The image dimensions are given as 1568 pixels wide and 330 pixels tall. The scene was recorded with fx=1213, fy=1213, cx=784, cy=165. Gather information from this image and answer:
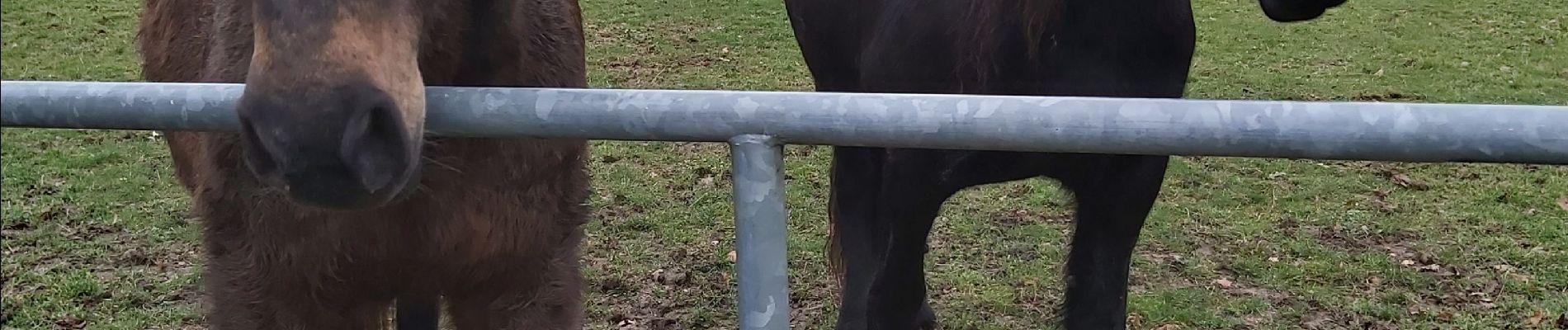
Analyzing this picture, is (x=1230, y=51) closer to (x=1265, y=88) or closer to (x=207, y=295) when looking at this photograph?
(x=1265, y=88)

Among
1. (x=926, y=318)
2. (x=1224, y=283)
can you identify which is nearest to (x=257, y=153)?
(x=926, y=318)

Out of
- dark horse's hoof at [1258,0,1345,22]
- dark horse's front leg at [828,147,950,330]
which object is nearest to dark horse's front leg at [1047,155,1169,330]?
dark horse's front leg at [828,147,950,330]

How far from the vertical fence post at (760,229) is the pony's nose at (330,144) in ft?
1.19

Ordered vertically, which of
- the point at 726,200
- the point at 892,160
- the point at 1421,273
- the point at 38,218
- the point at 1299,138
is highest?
the point at 1299,138

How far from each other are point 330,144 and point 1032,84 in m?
1.38

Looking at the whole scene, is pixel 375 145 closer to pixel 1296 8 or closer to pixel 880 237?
pixel 1296 8

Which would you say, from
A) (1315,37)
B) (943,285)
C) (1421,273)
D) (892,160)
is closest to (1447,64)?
(1315,37)

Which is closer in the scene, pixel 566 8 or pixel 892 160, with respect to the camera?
pixel 566 8

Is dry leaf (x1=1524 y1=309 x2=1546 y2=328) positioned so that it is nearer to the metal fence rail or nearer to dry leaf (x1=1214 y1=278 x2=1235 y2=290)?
dry leaf (x1=1214 y1=278 x2=1235 y2=290)

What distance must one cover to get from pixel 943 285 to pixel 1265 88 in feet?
11.2

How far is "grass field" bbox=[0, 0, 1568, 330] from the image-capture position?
351 cm

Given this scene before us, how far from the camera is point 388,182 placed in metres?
1.26

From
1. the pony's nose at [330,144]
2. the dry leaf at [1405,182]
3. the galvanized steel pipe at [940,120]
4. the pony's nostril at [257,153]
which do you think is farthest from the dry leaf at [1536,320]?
the pony's nostril at [257,153]

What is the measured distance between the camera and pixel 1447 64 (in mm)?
6793
